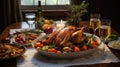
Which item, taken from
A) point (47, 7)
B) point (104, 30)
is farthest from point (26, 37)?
point (47, 7)

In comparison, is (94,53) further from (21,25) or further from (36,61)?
(21,25)

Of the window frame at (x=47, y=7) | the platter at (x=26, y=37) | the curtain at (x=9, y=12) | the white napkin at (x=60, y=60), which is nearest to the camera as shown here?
the white napkin at (x=60, y=60)

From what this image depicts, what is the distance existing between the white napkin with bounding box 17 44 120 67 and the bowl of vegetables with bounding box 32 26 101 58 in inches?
1.2

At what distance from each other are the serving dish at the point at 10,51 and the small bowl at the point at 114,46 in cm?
59

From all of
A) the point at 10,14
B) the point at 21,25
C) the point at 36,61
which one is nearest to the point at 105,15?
the point at 10,14

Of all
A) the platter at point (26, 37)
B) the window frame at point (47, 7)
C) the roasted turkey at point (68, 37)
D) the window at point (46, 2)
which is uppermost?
the window at point (46, 2)

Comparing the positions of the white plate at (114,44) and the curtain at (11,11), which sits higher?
the curtain at (11,11)

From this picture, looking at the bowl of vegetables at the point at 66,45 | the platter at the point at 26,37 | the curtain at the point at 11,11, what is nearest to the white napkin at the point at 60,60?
the bowl of vegetables at the point at 66,45

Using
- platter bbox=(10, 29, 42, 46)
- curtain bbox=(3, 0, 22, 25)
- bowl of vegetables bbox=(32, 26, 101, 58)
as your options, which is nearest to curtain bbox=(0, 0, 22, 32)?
curtain bbox=(3, 0, 22, 25)

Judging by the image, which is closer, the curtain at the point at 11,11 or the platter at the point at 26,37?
the platter at the point at 26,37

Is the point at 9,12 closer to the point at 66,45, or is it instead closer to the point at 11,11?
the point at 11,11

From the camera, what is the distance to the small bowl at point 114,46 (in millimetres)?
1614

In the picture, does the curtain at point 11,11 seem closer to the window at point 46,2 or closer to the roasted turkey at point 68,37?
the window at point 46,2

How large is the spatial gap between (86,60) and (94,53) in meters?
0.13
